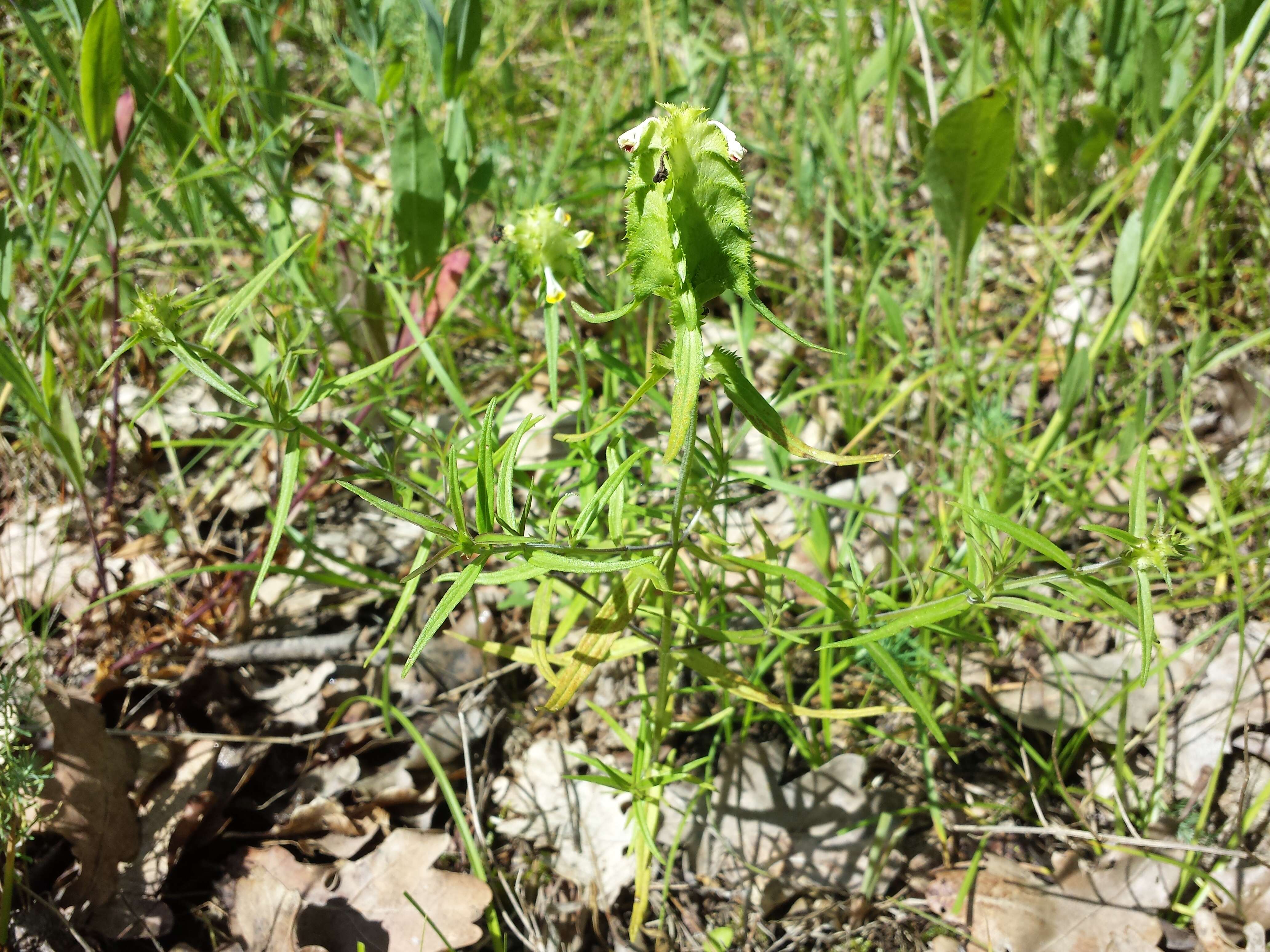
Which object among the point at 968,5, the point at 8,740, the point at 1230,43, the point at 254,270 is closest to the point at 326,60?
the point at 254,270

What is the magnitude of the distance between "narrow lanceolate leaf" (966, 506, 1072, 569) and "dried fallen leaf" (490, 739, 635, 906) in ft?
3.29

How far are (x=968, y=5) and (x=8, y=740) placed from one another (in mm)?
3321

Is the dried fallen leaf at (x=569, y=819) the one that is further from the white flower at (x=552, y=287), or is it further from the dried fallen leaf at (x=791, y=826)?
the white flower at (x=552, y=287)

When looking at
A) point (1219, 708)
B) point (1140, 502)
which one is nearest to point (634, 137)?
point (1140, 502)

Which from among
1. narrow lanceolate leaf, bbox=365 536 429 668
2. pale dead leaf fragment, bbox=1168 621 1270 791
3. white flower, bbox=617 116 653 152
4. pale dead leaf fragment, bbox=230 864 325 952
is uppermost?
white flower, bbox=617 116 653 152

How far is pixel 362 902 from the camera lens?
1.77 metres

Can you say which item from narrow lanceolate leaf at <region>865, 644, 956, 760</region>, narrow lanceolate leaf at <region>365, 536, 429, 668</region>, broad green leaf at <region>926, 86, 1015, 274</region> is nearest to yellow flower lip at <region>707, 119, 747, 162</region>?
narrow lanceolate leaf at <region>365, 536, 429, 668</region>

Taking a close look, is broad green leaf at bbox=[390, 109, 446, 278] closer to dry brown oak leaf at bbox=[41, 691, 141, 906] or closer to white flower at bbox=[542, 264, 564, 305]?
white flower at bbox=[542, 264, 564, 305]

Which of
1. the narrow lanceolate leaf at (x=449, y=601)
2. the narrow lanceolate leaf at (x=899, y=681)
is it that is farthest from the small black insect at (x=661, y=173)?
the narrow lanceolate leaf at (x=899, y=681)

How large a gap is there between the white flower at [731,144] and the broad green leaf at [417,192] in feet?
3.95

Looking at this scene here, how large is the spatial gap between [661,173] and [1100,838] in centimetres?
149

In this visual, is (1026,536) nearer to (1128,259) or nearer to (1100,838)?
(1100,838)

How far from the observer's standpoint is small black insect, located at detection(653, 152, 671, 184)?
3.43 feet

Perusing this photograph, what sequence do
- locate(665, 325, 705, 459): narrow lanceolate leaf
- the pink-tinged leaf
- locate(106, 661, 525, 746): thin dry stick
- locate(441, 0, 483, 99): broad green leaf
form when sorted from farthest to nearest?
the pink-tinged leaf → locate(441, 0, 483, 99): broad green leaf → locate(106, 661, 525, 746): thin dry stick → locate(665, 325, 705, 459): narrow lanceolate leaf
